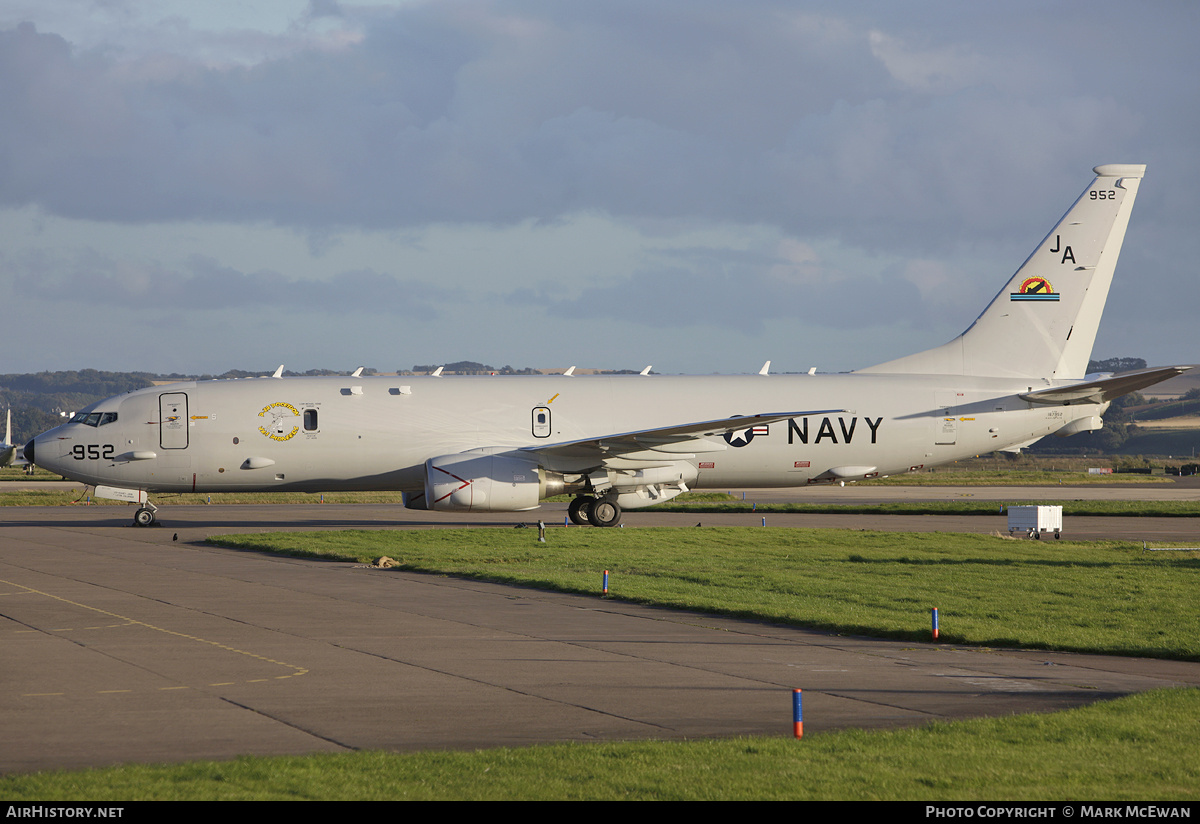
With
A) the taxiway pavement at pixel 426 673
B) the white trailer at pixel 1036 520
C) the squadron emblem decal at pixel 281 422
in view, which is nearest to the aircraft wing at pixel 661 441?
the white trailer at pixel 1036 520

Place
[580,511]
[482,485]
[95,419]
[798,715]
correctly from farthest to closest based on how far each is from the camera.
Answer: [580,511] → [95,419] → [482,485] → [798,715]

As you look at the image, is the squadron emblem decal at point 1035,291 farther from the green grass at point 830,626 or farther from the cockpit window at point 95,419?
the cockpit window at point 95,419

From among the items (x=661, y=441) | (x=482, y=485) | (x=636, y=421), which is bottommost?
(x=482, y=485)

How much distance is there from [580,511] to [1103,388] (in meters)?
15.1

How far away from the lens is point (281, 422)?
30.6 metres

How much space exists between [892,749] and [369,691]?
513cm

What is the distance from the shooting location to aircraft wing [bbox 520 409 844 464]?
2856cm

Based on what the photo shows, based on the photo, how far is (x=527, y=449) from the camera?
1170 inches

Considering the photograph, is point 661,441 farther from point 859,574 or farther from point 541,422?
point 859,574

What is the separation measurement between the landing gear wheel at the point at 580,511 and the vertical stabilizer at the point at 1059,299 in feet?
38.5

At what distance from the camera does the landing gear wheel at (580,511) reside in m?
31.4

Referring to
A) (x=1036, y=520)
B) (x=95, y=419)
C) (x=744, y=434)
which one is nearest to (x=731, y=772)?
(x=1036, y=520)
